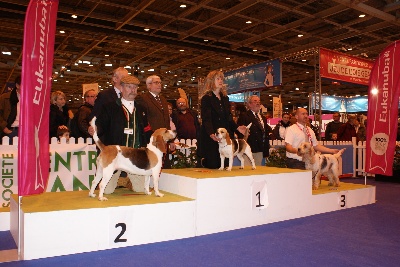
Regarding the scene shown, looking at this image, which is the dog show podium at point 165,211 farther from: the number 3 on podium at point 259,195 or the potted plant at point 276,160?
the potted plant at point 276,160

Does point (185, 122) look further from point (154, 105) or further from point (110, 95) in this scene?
point (110, 95)

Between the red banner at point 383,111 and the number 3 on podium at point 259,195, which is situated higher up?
the red banner at point 383,111

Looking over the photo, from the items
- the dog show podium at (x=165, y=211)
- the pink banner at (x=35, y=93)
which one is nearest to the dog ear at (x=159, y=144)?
the dog show podium at (x=165, y=211)

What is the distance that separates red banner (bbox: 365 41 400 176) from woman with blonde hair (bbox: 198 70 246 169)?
229 centimetres

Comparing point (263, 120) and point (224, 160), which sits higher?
point (263, 120)

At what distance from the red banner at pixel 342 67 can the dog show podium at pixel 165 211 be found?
14.8ft

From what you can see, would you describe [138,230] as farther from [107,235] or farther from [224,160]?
[224,160]

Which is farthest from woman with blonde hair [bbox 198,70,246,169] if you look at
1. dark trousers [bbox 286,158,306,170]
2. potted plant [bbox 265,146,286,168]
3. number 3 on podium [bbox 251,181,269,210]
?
potted plant [bbox 265,146,286,168]

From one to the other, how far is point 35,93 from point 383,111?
4.80 meters

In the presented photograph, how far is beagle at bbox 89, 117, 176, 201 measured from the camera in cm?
334

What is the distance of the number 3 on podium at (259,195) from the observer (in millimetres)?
4195

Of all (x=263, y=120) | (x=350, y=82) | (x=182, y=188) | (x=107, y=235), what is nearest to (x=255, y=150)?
(x=263, y=120)

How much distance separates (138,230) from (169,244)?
335mm

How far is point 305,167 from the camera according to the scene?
18.1ft
